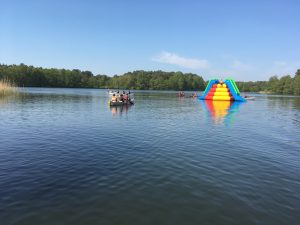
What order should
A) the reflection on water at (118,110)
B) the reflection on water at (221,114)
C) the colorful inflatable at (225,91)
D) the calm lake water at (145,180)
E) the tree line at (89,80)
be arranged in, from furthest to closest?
the tree line at (89,80) → the colorful inflatable at (225,91) → the reflection on water at (118,110) → the reflection on water at (221,114) → the calm lake water at (145,180)

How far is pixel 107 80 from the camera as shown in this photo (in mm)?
196000

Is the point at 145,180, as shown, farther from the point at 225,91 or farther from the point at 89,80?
the point at 89,80

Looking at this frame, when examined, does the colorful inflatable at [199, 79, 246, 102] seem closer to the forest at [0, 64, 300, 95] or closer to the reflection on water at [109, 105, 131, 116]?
the reflection on water at [109, 105, 131, 116]

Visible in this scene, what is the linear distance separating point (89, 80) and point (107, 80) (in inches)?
701

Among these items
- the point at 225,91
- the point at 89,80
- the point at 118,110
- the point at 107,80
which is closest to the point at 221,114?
the point at 118,110

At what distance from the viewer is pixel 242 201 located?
8.45 meters

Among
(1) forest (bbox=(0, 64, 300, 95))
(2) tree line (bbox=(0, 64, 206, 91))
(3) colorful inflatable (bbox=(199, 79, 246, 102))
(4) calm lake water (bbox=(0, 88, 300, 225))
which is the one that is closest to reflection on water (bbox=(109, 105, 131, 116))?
(4) calm lake water (bbox=(0, 88, 300, 225))

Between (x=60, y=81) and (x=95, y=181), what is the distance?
165 metres

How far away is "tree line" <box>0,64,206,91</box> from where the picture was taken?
468 feet

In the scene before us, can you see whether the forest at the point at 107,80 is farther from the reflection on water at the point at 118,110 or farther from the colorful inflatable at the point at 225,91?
the reflection on water at the point at 118,110

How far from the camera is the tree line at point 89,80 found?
468ft

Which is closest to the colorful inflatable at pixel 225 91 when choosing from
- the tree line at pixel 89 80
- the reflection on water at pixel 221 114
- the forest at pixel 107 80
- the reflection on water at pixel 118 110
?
the reflection on water at pixel 221 114

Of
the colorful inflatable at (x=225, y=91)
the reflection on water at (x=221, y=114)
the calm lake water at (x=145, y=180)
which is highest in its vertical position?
the colorful inflatable at (x=225, y=91)

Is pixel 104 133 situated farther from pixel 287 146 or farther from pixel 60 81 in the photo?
pixel 60 81
